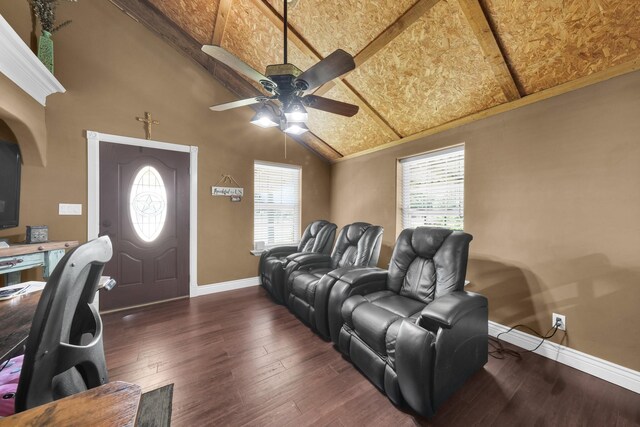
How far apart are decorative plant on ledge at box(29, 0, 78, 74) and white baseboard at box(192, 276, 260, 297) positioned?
2.97m

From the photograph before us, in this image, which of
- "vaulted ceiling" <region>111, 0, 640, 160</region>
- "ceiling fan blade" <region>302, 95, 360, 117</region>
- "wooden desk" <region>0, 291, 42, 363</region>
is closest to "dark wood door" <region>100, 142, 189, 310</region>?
"vaulted ceiling" <region>111, 0, 640, 160</region>

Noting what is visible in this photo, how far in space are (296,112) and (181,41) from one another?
96.8 inches

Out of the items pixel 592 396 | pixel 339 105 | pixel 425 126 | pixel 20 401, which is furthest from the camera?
pixel 425 126

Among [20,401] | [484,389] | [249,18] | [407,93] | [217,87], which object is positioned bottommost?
[484,389]

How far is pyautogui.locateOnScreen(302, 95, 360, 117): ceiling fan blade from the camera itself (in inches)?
80.6

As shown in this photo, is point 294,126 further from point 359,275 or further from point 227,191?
point 227,191

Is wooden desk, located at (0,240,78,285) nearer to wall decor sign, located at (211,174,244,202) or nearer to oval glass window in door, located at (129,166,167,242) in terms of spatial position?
oval glass window in door, located at (129,166,167,242)

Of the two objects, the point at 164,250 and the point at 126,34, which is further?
the point at 164,250

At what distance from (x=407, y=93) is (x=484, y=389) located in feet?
9.04

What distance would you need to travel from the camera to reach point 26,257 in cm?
195

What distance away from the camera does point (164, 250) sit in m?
3.19

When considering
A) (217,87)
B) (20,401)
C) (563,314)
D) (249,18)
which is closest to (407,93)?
(249,18)

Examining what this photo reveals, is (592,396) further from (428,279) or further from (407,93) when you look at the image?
(407,93)

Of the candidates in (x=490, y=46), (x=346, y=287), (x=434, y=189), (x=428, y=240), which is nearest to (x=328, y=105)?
(x=490, y=46)
